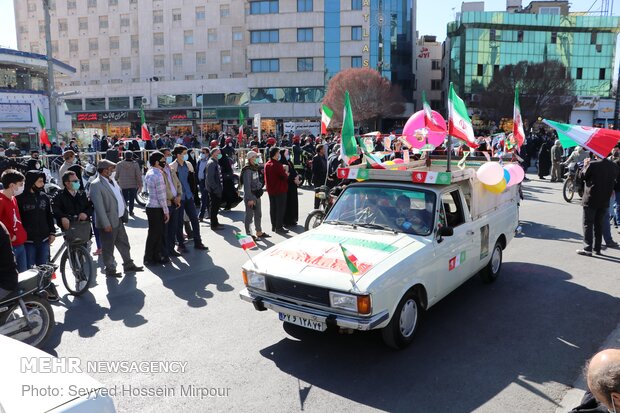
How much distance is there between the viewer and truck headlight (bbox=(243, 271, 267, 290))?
5332mm

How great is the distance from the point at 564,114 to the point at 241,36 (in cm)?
4214

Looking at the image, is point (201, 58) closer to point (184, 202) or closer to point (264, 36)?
point (264, 36)

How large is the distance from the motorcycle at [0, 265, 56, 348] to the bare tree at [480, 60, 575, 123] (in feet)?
182

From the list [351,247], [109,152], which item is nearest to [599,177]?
[351,247]

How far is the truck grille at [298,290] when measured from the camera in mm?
4891

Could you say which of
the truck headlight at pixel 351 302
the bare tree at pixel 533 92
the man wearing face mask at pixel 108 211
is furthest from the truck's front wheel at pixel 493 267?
the bare tree at pixel 533 92

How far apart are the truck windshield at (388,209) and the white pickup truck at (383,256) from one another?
0.5 inches

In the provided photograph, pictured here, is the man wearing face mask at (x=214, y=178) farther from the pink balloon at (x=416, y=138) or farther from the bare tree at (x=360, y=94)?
the bare tree at (x=360, y=94)

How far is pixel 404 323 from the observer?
5.30 m

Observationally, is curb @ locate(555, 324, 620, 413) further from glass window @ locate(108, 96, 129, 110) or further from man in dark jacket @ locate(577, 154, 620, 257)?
glass window @ locate(108, 96, 129, 110)

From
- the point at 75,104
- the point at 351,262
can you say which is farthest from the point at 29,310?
the point at 75,104

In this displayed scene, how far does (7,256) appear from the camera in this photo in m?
4.96

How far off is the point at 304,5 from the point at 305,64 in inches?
284

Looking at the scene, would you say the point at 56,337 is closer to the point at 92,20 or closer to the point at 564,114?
the point at 564,114
